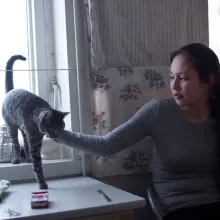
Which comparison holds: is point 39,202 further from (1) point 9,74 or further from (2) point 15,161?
(1) point 9,74

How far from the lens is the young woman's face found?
1.32 metres

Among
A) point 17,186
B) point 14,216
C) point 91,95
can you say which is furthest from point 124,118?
point 14,216

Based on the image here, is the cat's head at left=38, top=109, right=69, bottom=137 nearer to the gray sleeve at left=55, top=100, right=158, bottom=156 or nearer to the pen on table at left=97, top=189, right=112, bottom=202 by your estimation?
the gray sleeve at left=55, top=100, right=158, bottom=156

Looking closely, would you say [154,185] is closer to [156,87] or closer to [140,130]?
[140,130]

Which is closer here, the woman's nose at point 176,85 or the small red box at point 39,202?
the small red box at point 39,202

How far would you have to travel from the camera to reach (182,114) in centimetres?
139

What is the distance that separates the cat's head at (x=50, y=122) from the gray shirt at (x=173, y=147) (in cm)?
9

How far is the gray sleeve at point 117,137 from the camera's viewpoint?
130 centimetres

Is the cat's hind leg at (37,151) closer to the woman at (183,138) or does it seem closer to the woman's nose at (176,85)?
the woman at (183,138)

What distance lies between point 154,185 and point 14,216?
619mm

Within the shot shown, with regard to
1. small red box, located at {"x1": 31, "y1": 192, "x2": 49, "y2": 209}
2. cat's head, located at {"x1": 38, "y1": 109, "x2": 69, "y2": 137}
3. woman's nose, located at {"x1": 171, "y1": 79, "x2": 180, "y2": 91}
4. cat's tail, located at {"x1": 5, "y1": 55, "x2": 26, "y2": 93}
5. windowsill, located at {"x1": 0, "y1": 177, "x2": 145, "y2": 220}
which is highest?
cat's tail, located at {"x1": 5, "y1": 55, "x2": 26, "y2": 93}

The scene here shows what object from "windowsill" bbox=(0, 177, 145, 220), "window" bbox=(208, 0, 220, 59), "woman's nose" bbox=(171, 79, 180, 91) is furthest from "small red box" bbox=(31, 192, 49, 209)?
"window" bbox=(208, 0, 220, 59)

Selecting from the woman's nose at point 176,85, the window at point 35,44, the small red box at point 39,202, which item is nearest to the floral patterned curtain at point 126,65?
the window at point 35,44

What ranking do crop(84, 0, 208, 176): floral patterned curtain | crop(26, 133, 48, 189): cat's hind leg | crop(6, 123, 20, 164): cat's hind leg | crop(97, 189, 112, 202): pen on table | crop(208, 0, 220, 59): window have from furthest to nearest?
crop(208, 0, 220, 59): window, crop(84, 0, 208, 176): floral patterned curtain, crop(6, 123, 20, 164): cat's hind leg, crop(26, 133, 48, 189): cat's hind leg, crop(97, 189, 112, 202): pen on table
